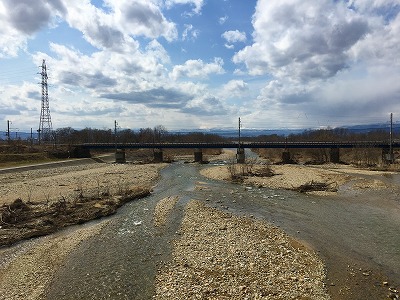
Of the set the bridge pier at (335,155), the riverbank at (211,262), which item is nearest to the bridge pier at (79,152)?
the riverbank at (211,262)

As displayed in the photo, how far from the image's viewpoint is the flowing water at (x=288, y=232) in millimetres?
14914

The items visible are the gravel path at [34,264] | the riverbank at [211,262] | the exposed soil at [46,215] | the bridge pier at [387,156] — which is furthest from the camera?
the bridge pier at [387,156]

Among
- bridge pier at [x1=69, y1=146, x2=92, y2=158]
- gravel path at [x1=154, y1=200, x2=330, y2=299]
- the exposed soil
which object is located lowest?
gravel path at [x1=154, y1=200, x2=330, y2=299]

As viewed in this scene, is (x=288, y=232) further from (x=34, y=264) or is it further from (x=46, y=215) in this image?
(x=46, y=215)

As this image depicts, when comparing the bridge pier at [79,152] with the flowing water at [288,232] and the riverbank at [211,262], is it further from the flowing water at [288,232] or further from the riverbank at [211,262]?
the riverbank at [211,262]

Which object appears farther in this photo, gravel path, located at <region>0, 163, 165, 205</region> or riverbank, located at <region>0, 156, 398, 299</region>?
gravel path, located at <region>0, 163, 165, 205</region>

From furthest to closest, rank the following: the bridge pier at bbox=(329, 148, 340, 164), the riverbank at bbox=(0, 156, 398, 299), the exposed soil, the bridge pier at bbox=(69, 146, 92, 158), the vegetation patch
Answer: the bridge pier at bbox=(69, 146, 92, 158) → the bridge pier at bbox=(329, 148, 340, 164) → the vegetation patch → the exposed soil → the riverbank at bbox=(0, 156, 398, 299)

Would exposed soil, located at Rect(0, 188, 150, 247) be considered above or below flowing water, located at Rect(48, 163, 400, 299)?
above

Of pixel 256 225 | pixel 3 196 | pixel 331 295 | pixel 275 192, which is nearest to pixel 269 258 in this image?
pixel 331 295

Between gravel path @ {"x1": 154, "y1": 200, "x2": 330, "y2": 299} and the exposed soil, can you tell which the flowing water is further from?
the exposed soil

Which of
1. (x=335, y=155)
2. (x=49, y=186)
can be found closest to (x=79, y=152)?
(x=49, y=186)

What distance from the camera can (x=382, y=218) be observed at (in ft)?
85.5

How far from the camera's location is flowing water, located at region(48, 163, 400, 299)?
48.9ft

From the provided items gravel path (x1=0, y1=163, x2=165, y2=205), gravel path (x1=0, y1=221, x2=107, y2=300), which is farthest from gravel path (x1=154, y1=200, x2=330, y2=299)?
gravel path (x1=0, y1=163, x2=165, y2=205)
